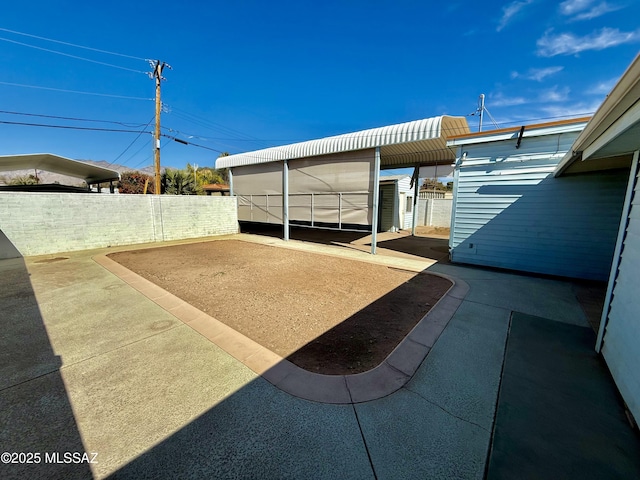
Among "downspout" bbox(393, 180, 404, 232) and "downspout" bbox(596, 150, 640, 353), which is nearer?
A: "downspout" bbox(596, 150, 640, 353)

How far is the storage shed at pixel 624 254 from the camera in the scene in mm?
1824

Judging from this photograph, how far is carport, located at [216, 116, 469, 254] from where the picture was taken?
6961mm

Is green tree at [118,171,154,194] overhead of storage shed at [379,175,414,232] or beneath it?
overhead

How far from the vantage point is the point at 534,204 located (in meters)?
5.54

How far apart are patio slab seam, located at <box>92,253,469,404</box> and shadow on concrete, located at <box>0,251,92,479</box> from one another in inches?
47.6

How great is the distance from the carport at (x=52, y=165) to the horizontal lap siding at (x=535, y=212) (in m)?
13.9

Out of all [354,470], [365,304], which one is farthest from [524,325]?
[354,470]

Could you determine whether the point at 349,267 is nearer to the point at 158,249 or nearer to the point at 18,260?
the point at 158,249

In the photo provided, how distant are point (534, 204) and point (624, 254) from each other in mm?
3673

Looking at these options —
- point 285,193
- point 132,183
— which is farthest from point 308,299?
point 132,183

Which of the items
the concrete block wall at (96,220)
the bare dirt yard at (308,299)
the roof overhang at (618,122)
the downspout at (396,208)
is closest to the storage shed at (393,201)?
the downspout at (396,208)

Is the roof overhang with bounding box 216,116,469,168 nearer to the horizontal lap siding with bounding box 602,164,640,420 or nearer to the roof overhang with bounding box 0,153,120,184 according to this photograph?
the horizontal lap siding with bounding box 602,164,640,420

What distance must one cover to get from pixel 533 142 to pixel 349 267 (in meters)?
5.00

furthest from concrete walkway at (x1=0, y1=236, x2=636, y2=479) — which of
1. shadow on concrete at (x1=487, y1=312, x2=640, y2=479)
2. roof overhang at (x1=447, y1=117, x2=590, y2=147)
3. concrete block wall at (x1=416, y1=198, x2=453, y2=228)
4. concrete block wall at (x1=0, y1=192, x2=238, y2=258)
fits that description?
concrete block wall at (x1=416, y1=198, x2=453, y2=228)
